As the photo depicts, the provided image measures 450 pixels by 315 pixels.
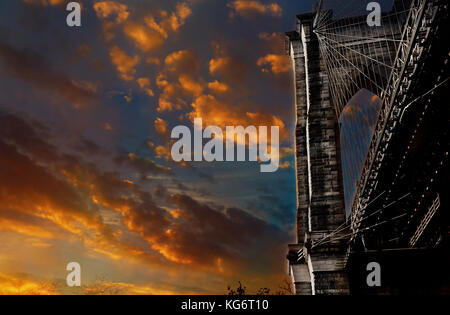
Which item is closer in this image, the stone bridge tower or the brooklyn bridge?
the brooklyn bridge

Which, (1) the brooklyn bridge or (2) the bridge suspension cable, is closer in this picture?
(1) the brooklyn bridge

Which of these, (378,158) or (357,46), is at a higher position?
(357,46)

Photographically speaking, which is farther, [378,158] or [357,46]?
[357,46]

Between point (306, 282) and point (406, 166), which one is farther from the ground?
point (406, 166)

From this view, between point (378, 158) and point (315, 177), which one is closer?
point (378, 158)
